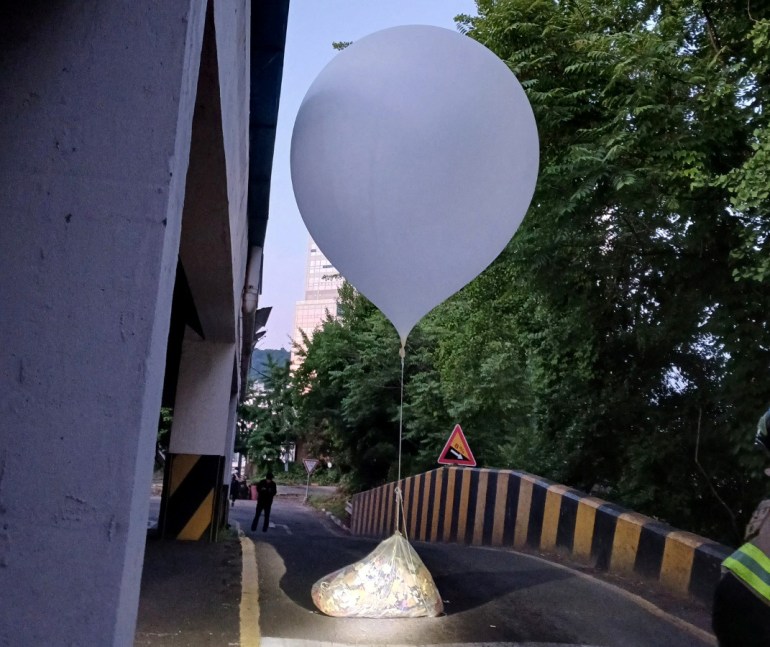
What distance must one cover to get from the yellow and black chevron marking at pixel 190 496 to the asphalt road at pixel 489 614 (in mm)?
2111

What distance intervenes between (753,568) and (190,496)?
8.32m

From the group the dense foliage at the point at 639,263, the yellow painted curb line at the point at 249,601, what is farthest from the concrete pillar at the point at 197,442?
the dense foliage at the point at 639,263

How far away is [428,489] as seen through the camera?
13961 mm

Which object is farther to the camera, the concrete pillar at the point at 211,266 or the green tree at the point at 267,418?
the green tree at the point at 267,418

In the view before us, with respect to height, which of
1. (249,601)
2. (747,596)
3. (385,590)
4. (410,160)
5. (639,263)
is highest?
(639,263)

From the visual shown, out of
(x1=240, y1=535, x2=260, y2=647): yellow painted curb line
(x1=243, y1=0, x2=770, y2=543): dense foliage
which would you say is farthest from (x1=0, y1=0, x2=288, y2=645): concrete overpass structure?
(x1=243, y1=0, x2=770, y2=543): dense foliage

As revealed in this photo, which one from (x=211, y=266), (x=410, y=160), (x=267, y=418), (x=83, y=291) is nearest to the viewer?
(x=83, y=291)

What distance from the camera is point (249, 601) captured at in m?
5.46

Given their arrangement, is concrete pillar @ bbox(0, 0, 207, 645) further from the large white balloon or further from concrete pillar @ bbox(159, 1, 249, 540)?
the large white balloon

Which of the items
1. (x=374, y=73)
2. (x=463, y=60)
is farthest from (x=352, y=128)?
(x=463, y=60)

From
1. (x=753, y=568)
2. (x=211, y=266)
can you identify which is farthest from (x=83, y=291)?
(x=211, y=266)

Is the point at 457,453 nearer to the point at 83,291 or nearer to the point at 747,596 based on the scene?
the point at 747,596

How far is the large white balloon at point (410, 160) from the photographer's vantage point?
15.4ft

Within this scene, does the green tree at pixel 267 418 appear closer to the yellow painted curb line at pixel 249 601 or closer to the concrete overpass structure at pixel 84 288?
the yellow painted curb line at pixel 249 601
